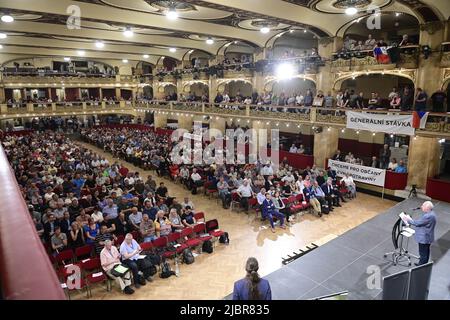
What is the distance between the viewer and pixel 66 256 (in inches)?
277

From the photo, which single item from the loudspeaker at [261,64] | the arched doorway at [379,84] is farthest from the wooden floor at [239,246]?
the loudspeaker at [261,64]

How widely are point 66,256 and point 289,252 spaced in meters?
5.45

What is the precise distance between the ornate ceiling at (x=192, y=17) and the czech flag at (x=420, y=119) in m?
3.43

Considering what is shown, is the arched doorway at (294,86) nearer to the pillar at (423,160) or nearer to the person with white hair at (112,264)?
the pillar at (423,160)

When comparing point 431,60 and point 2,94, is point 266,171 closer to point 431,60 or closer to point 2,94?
point 431,60

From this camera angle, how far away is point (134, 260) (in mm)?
7156

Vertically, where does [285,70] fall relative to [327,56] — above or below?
below

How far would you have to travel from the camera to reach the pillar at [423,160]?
40.6ft

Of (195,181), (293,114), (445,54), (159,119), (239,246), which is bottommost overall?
(239,246)

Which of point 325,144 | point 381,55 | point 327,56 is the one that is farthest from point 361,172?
point 327,56

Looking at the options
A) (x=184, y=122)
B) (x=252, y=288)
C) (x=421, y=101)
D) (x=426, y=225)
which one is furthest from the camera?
(x=184, y=122)

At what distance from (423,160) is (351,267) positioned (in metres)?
7.65

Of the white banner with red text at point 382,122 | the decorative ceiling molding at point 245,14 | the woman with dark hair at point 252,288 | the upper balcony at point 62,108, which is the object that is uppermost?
the decorative ceiling molding at point 245,14

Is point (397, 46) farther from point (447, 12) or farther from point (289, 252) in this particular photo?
point (289, 252)
